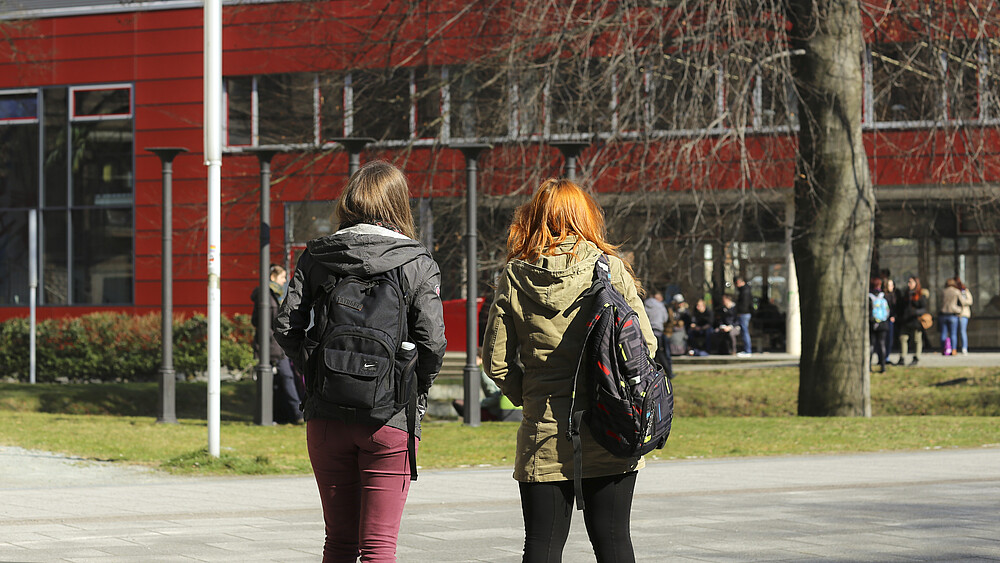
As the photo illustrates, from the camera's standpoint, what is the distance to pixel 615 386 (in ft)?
13.7

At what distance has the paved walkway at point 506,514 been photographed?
22.2ft

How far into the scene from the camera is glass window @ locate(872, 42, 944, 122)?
15102 mm

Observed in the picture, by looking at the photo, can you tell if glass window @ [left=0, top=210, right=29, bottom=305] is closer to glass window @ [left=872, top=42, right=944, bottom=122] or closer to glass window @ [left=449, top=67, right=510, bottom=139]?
glass window @ [left=449, top=67, right=510, bottom=139]

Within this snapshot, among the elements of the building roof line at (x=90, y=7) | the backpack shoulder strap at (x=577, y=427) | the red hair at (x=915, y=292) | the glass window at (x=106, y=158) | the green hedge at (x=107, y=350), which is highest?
the building roof line at (x=90, y=7)

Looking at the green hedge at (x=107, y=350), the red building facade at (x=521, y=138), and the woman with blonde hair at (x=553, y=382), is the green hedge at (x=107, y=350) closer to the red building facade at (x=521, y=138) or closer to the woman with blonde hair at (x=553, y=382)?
the red building facade at (x=521, y=138)

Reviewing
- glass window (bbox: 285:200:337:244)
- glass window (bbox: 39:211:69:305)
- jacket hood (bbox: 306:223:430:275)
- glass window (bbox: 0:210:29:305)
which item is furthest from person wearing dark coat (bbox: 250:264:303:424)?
glass window (bbox: 0:210:29:305)

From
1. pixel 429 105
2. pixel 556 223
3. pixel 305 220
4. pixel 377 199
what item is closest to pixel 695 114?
pixel 429 105

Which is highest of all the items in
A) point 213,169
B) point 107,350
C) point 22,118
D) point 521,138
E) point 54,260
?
point 22,118

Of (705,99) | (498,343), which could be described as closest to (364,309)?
(498,343)

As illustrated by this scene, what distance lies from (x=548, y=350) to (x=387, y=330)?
0.53 metres

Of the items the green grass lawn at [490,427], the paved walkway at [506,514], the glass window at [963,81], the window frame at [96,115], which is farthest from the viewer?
the window frame at [96,115]

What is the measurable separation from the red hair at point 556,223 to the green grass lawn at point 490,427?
6809 mm

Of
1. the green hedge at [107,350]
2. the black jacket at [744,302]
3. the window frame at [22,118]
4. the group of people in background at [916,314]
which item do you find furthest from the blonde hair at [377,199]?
the window frame at [22,118]

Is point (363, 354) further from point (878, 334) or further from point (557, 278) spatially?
point (878, 334)
